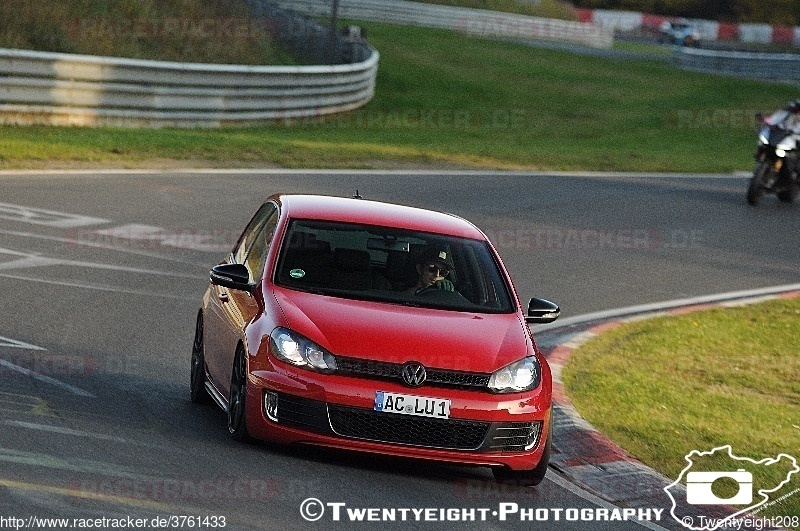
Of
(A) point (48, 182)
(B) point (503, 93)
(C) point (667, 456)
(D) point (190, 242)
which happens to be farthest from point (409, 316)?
(B) point (503, 93)

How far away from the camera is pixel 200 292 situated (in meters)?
14.0

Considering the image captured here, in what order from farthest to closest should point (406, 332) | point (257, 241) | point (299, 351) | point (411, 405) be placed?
point (257, 241) < point (406, 332) < point (299, 351) < point (411, 405)

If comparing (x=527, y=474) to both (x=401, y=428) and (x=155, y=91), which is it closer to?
(x=401, y=428)

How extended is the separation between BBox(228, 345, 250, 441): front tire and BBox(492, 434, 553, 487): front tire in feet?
4.51

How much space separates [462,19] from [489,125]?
30061 millimetres

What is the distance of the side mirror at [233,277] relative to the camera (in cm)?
907

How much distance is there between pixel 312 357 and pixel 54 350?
319 cm

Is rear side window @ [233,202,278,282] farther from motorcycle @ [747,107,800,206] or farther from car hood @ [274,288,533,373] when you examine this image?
motorcycle @ [747,107,800,206]

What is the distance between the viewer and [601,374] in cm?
1166

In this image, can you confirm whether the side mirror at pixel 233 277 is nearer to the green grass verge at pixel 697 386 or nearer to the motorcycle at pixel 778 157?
the green grass verge at pixel 697 386

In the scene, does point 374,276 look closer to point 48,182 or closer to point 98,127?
point 48,182

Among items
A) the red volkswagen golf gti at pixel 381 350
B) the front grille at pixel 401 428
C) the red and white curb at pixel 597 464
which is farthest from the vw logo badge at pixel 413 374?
the red and white curb at pixel 597 464

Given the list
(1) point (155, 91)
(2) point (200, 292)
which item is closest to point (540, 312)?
(2) point (200, 292)

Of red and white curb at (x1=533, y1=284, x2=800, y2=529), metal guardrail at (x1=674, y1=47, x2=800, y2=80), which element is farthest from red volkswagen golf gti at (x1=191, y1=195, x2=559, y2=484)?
metal guardrail at (x1=674, y1=47, x2=800, y2=80)
